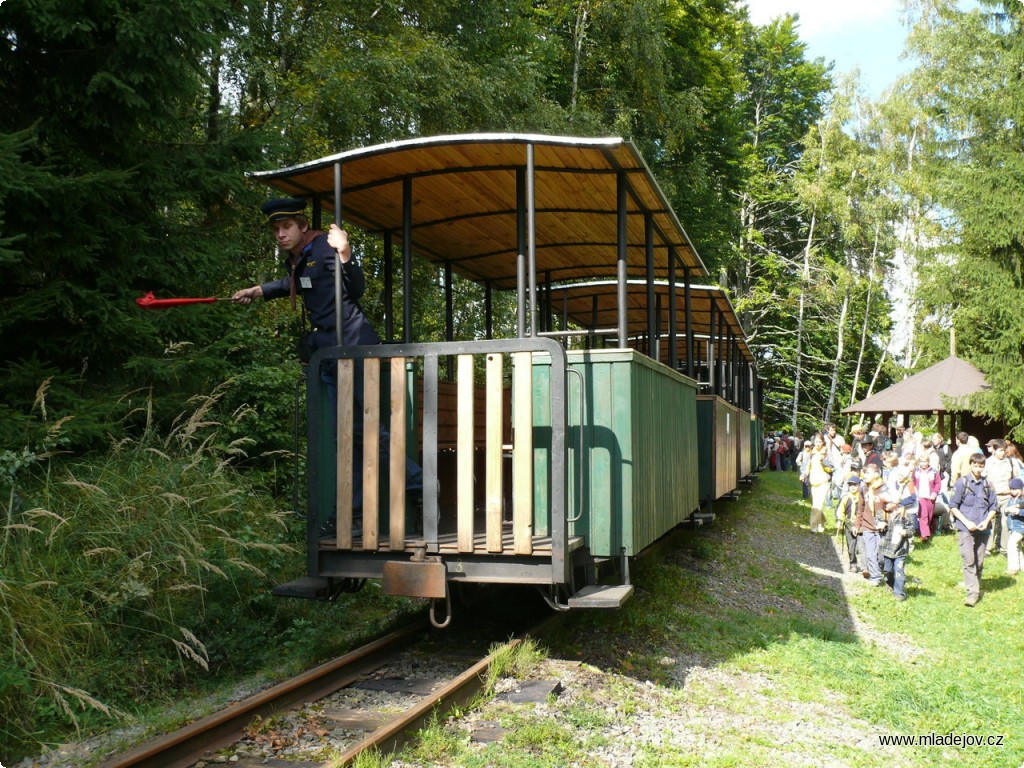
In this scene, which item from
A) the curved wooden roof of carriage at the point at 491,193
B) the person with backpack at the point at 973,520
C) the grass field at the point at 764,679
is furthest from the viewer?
the person with backpack at the point at 973,520

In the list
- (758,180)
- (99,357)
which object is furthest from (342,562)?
(758,180)

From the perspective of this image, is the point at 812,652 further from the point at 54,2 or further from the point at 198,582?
the point at 54,2

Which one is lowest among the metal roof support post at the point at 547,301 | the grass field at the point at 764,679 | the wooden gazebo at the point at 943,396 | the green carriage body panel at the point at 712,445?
the grass field at the point at 764,679

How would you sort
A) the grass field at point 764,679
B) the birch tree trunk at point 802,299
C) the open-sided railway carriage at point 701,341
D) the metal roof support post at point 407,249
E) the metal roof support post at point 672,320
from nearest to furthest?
1. the grass field at point 764,679
2. the metal roof support post at point 407,249
3. the metal roof support post at point 672,320
4. the open-sided railway carriage at point 701,341
5. the birch tree trunk at point 802,299

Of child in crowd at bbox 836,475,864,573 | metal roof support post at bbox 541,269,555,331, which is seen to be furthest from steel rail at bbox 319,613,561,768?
child in crowd at bbox 836,475,864,573

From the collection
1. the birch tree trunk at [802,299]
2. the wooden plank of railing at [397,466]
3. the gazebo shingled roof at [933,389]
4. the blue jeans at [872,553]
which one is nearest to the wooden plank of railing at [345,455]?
the wooden plank of railing at [397,466]

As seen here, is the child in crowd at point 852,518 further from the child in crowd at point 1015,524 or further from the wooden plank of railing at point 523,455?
the wooden plank of railing at point 523,455

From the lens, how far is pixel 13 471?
19.9 feet

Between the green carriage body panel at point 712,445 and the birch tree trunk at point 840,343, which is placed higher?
the birch tree trunk at point 840,343

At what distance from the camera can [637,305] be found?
13438 mm

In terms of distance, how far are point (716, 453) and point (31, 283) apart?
24.3 feet

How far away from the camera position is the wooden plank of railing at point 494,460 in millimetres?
5488

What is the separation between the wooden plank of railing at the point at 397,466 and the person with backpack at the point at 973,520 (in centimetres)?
778

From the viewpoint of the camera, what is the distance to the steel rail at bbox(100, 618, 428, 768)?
4.21m
